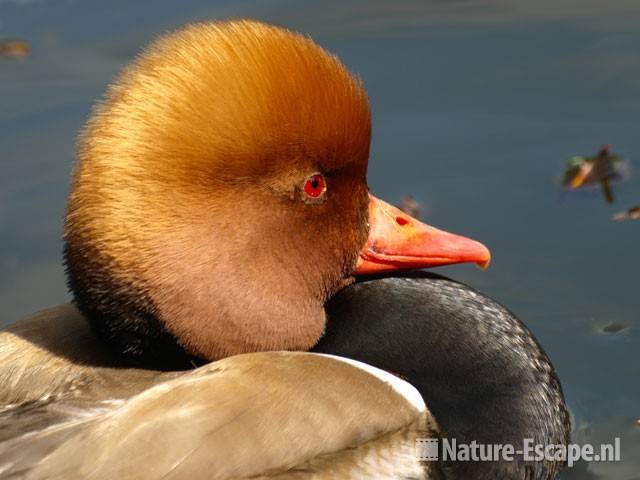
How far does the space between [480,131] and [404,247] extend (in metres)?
2.06

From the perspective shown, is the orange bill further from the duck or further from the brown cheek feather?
the brown cheek feather

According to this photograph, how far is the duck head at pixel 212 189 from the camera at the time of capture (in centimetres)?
368

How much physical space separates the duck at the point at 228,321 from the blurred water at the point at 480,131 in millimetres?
904

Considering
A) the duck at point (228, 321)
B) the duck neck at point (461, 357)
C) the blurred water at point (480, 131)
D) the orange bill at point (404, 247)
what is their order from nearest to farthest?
the duck at point (228, 321) → the duck neck at point (461, 357) → the orange bill at point (404, 247) → the blurred water at point (480, 131)

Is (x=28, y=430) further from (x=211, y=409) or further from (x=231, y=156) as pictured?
(x=231, y=156)

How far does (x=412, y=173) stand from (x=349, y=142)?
6.68 feet

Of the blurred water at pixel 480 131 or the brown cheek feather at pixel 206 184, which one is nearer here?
the brown cheek feather at pixel 206 184

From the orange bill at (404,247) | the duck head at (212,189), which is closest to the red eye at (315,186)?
the duck head at (212,189)

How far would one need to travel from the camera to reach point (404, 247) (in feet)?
14.2

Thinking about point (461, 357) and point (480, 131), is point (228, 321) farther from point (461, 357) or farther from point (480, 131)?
point (480, 131)

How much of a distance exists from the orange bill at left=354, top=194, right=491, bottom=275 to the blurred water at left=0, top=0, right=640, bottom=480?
803 mm

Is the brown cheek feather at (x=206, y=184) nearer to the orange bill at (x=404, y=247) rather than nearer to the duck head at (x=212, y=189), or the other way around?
the duck head at (x=212, y=189)

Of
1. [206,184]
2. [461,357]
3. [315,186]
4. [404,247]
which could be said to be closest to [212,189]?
[206,184]

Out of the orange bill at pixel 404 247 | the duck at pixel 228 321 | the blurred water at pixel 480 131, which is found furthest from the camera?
the blurred water at pixel 480 131
